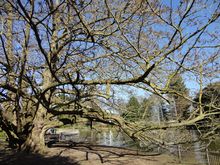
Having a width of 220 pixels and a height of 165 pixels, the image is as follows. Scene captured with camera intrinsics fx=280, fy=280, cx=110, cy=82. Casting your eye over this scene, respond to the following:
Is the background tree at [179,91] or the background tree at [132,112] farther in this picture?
the background tree at [132,112]

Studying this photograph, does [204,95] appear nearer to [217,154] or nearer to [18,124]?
[217,154]

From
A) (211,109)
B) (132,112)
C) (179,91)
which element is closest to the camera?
(179,91)

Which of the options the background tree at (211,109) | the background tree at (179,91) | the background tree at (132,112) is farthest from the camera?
the background tree at (132,112)

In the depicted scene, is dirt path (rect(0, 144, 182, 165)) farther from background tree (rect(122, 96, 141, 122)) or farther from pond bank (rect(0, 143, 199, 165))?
background tree (rect(122, 96, 141, 122))

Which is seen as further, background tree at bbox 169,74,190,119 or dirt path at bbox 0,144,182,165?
background tree at bbox 169,74,190,119

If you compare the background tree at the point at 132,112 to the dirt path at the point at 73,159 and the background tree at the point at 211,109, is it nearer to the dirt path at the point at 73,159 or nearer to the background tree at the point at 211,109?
the dirt path at the point at 73,159

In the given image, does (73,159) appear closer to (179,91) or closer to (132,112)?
(132,112)

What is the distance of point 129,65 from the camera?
10.6 metres

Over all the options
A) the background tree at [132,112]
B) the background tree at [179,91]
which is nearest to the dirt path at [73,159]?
the background tree at [132,112]

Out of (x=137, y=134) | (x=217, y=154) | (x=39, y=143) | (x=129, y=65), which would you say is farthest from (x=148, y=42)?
(x=39, y=143)

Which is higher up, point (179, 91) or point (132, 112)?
point (179, 91)

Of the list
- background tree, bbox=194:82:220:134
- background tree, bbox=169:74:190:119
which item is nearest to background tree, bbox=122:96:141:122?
background tree, bbox=169:74:190:119

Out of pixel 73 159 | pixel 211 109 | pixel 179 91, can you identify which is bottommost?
pixel 73 159

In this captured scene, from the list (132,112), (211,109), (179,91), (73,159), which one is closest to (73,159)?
(73,159)
